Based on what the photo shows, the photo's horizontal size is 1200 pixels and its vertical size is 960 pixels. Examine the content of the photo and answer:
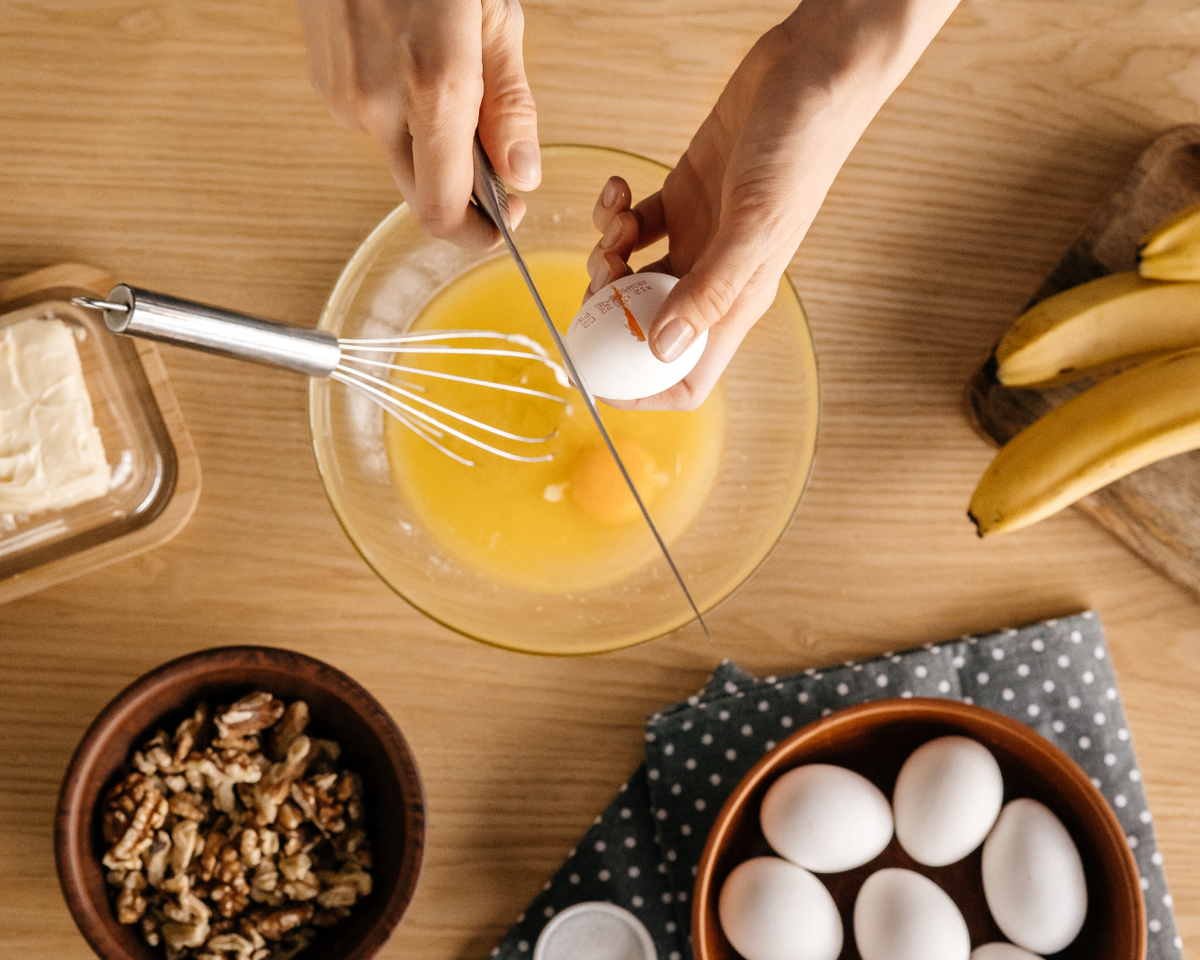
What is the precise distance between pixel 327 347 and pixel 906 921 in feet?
2.25

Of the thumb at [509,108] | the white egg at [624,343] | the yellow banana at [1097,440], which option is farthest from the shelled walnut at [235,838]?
the yellow banana at [1097,440]

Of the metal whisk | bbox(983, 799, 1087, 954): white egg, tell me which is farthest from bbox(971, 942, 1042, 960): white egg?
the metal whisk

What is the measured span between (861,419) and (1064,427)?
0.19m

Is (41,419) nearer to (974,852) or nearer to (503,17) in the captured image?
(503,17)

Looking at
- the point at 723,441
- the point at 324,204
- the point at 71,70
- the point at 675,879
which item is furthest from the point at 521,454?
the point at 71,70

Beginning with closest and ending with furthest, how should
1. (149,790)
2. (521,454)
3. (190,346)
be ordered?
(190,346) → (149,790) → (521,454)

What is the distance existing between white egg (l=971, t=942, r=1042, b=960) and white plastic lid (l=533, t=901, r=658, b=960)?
0.97 feet

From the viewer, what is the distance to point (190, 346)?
625 mm

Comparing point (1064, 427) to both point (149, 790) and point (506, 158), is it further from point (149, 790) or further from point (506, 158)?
point (149, 790)

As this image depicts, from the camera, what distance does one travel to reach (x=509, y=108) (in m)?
0.69

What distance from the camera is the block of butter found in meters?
0.78

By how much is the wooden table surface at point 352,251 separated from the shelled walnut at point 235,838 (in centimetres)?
9

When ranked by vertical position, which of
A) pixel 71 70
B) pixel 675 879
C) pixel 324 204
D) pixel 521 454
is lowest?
pixel 675 879

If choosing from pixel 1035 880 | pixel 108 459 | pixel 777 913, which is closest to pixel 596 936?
pixel 777 913
